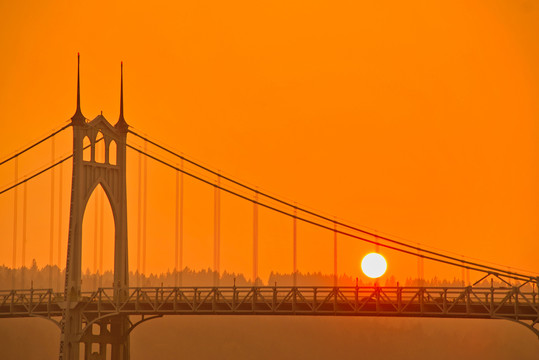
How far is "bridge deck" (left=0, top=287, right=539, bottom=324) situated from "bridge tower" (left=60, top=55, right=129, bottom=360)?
1.05 metres

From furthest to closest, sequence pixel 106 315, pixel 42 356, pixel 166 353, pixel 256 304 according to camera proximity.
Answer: pixel 166 353 → pixel 42 356 → pixel 106 315 → pixel 256 304

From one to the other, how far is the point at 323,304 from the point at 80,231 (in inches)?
693

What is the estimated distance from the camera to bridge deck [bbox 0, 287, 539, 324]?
6512 cm

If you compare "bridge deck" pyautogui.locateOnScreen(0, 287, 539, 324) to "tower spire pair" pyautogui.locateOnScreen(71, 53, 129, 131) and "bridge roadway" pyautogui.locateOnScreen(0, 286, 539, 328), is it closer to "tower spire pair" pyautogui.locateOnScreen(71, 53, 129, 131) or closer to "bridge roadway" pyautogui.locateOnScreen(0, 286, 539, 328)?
"bridge roadway" pyautogui.locateOnScreen(0, 286, 539, 328)

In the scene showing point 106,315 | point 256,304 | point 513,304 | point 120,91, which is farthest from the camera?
point 120,91

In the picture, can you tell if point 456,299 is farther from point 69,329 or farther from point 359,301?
point 69,329

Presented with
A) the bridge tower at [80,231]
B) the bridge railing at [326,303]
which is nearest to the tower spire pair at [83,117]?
the bridge tower at [80,231]

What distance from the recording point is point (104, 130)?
3233 inches

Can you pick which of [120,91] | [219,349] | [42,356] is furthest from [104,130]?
[219,349]

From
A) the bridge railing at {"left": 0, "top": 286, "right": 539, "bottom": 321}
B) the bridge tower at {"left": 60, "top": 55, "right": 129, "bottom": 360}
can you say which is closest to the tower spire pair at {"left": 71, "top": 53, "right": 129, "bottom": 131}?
the bridge tower at {"left": 60, "top": 55, "right": 129, "bottom": 360}

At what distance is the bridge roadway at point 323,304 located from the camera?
213 feet

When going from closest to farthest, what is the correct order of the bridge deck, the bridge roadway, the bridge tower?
the bridge roadway < the bridge deck < the bridge tower

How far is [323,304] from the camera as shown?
70812 millimetres

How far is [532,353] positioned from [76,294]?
13167 cm
